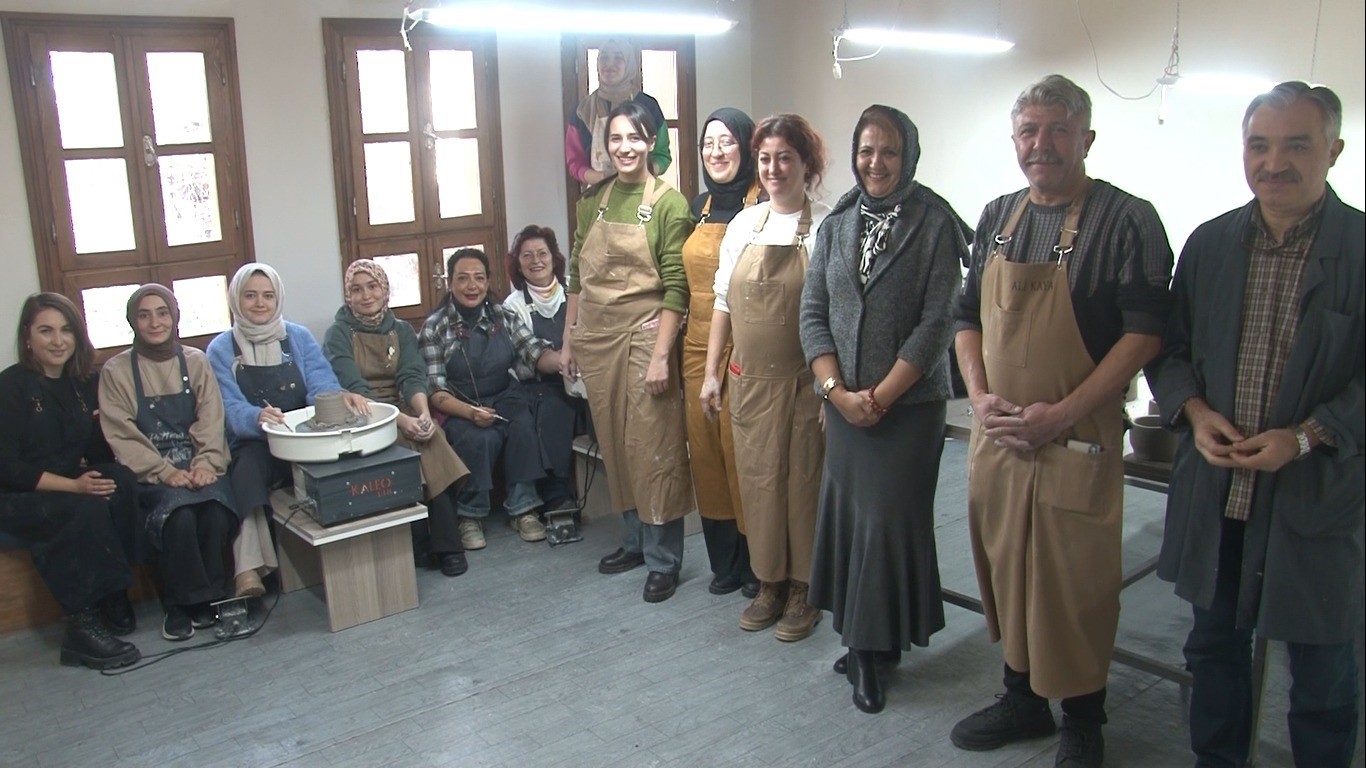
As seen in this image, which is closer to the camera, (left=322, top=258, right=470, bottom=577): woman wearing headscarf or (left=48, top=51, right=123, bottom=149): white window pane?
(left=322, top=258, right=470, bottom=577): woman wearing headscarf

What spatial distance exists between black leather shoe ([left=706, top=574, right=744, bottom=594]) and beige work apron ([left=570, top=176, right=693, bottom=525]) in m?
0.28

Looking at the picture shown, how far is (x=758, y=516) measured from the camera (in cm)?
352

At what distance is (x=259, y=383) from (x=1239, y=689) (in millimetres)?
3465

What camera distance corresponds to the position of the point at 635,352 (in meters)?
3.93

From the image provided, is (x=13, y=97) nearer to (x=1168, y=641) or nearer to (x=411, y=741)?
(x=411, y=741)

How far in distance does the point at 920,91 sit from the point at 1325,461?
4171 millimetres

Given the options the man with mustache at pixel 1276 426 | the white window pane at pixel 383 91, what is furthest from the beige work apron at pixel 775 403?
the white window pane at pixel 383 91

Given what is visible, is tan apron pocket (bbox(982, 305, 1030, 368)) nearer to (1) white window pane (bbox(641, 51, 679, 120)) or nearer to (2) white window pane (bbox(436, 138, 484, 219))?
(2) white window pane (bbox(436, 138, 484, 219))

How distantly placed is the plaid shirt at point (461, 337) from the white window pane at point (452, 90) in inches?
46.5

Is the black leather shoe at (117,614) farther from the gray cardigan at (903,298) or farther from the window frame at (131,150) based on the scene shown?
the gray cardigan at (903,298)

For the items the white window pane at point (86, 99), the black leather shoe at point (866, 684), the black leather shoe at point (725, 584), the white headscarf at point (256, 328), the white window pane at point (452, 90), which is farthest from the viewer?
the white window pane at point (452, 90)

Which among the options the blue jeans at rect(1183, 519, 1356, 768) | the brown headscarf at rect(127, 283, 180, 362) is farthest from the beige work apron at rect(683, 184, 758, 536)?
the brown headscarf at rect(127, 283, 180, 362)

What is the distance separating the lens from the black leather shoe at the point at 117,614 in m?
3.79

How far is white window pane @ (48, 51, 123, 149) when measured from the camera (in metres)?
4.41
